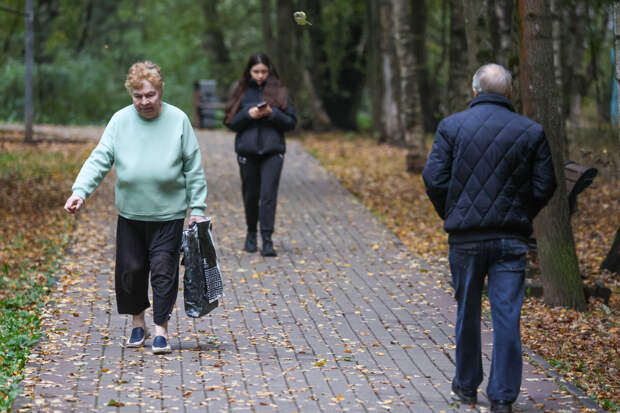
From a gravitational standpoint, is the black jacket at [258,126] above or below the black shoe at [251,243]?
above

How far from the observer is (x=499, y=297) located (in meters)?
5.43

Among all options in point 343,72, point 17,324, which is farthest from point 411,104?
point 343,72

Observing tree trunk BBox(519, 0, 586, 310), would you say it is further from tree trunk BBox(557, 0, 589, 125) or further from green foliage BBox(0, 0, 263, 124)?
green foliage BBox(0, 0, 263, 124)

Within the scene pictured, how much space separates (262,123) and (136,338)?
4100 millimetres

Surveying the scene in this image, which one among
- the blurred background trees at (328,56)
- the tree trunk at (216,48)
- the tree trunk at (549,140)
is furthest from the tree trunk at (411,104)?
the tree trunk at (216,48)

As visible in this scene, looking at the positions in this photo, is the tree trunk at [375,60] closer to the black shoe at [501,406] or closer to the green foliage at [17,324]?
the green foliage at [17,324]

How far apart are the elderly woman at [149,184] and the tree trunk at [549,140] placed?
3.30 meters

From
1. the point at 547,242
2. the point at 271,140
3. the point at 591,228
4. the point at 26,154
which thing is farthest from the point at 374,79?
the point at 547,242

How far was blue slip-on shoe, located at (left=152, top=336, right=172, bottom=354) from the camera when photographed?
676 cm

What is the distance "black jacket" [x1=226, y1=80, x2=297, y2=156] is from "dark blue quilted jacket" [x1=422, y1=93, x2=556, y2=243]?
5.18 meters

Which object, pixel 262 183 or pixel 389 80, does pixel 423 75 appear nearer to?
pixel 389 80

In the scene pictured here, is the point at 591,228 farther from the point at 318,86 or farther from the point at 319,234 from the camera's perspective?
the point at 318,86

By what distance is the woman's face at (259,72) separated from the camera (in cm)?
1041

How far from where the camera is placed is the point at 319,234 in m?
12.6
